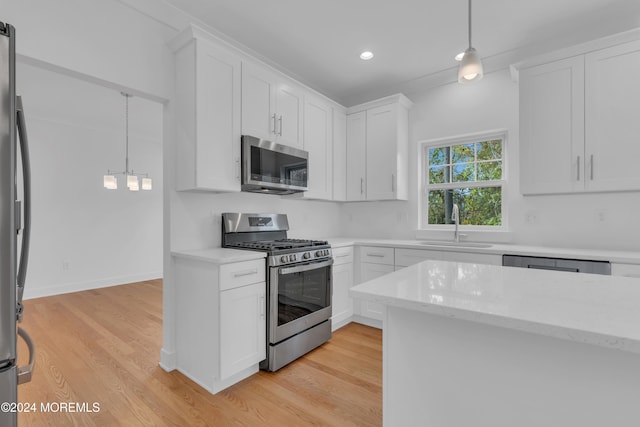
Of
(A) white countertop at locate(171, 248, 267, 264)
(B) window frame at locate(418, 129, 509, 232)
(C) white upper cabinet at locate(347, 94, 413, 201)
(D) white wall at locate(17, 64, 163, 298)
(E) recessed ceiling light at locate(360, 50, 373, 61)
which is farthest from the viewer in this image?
(D) white wall at locate(17, 64, 163, 298)

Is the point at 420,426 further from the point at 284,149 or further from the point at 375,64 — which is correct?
the point at 375,64

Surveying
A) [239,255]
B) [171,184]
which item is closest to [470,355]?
A: [239,255]

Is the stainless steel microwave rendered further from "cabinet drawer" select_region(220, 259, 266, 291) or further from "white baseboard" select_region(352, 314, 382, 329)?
"white baseboard" select_region(352, 314, 382, 329)

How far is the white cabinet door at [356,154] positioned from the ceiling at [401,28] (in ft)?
2.00

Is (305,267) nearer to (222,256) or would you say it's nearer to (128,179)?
(222,256)

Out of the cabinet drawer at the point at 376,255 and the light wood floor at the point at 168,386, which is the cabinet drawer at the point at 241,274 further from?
the cabinet drawer at the point at 376,255

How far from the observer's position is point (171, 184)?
2.47 metres

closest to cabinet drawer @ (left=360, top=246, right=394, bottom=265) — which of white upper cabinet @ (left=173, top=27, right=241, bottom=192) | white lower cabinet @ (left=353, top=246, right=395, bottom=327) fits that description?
white lower cabinet @ (left=353, top=246, right=395, bottom=327)

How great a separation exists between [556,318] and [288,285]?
1954 mm

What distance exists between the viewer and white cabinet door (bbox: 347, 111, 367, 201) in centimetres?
382

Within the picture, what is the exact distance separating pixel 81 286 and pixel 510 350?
5786 mm

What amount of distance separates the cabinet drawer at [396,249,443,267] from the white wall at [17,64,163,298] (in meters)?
3.68

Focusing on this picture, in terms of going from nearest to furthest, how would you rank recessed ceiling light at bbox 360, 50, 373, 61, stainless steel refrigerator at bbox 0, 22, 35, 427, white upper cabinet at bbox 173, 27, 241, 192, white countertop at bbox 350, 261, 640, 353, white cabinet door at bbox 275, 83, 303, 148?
white countertop at bbox 350, 261, 640, 353 < stainless steel refrigerator at bbox 0, 22, 35, 427 < white upper cabinet at bbox 173, 27, 241, 192 < white cabinet door at bbox 275, 83, 303, 148 < recessed ceiling light at bbox 360, 50, 373, 61

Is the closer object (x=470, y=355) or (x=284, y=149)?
(x=470, y=355)
